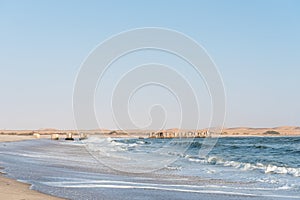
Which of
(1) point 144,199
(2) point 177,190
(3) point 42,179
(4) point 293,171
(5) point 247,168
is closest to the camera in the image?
(1) point 144,199

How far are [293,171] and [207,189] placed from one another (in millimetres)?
9819

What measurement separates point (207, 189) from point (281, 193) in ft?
7.63

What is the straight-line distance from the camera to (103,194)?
12.0m

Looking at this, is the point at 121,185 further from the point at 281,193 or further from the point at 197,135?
the point at 197,135

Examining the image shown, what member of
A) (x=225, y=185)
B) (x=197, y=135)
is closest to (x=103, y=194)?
(x=225, y=185)

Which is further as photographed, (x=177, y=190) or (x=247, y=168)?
(x=247, y=168)

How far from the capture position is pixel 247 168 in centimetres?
2509

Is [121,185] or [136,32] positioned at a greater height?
[136,32]

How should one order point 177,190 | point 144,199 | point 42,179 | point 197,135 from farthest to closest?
1. point 197,135
2. point 42,179
3. point 177,190
4. point 144,199

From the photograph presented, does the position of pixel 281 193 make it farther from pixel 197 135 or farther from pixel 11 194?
pixel 197 135

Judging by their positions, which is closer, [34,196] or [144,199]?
[34,196]

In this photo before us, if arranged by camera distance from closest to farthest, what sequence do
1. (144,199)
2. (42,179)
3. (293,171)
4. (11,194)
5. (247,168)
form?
(11,194), (144,199), (42,179), (293,171), (247,168)

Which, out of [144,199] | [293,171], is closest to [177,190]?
[144,199]

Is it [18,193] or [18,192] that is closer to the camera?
[18,193]
